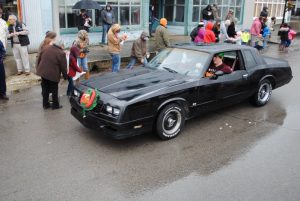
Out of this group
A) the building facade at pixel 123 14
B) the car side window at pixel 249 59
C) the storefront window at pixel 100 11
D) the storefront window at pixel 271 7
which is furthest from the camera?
the storefront window at pixel 271 7

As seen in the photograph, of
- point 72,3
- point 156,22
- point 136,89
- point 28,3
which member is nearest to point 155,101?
point 136,89

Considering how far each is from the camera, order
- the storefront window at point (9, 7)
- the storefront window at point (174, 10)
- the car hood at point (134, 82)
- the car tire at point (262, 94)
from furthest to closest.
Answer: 1. the storefront window at point (174, 10)
2. the storefront window at point (9, 7)
3. the car tire at point (262, 94)
4. the car hood at point (134, 82)

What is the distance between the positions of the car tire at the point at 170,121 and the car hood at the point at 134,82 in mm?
408

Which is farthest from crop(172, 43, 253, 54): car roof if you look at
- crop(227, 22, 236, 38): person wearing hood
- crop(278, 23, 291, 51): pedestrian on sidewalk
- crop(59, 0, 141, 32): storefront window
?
crop(278, 23, 291, 51): pedestrian on sidewalk

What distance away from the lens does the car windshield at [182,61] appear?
635cm

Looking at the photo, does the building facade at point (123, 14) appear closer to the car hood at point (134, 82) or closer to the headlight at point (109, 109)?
the car hood at point (134, 82)

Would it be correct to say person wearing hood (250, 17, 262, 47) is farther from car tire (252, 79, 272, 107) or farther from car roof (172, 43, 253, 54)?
car roof (172, 43, 253, 54)

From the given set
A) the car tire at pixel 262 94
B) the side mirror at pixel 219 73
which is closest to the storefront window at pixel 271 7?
the car tire at pixel 262 94

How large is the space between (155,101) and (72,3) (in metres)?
9.98

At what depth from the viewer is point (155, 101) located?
17.8 ft

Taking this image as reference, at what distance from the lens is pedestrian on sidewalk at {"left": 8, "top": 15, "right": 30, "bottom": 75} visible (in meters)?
9.38

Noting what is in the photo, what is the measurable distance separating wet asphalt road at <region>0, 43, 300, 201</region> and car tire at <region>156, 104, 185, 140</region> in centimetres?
16

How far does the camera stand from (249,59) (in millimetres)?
7270

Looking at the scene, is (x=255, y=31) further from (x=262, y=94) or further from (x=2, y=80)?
(x=2, y=80)
